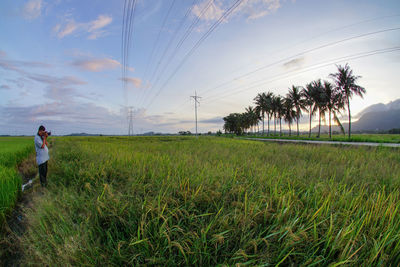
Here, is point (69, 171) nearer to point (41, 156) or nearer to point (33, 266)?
point (41, 156)

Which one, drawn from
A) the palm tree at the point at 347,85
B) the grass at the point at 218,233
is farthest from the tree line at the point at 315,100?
the grass at the point at 218,233

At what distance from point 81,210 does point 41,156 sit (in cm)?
440

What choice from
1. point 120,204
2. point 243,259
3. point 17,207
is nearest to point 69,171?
point 17,207

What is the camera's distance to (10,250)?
8.16 feet

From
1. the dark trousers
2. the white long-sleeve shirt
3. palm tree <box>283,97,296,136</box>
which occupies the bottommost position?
the dark trousers

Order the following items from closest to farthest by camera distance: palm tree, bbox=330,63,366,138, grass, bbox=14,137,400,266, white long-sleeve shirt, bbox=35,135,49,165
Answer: grass, bbox=14,137,400,266 → white long-sleeve shirt, bbox=35,135,49,165 → palm tree, bbox=330,63,366,138

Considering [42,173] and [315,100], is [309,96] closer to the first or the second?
[315,100]

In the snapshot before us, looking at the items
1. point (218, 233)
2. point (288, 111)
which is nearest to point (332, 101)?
point (288, 111)

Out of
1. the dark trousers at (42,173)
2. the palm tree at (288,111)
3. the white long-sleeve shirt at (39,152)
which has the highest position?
the palm tree at (288,111)

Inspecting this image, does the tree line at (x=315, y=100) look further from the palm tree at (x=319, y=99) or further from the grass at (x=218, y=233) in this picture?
the grass at (x=218, y=233)

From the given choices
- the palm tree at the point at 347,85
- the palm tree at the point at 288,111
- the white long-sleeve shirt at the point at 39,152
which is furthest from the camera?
the palm tree at the point at 288,111

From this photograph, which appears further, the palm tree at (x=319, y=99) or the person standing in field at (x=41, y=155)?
the palm tree at (x=319, y=99)

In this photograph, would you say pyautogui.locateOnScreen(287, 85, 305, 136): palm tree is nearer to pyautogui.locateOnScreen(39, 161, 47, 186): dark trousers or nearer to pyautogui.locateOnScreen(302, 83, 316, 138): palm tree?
pyautogui.locateOnScreen(302, 83, 316, 138): palm tree

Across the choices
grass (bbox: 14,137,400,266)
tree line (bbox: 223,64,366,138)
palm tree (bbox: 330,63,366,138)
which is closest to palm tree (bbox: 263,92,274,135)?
tree line (bbox: 223,64,366,138)
